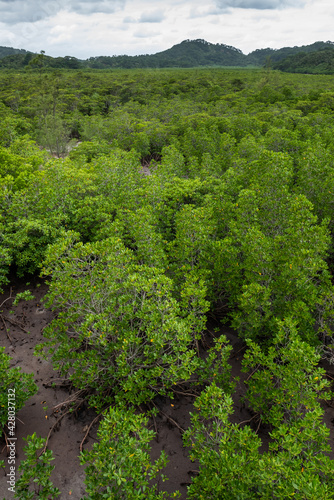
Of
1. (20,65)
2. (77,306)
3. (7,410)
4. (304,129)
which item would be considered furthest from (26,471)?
(20,65)

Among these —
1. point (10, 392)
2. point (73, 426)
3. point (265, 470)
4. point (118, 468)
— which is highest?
point (265, 470)

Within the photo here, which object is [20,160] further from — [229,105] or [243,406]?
[229,105]

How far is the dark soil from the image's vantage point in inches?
277

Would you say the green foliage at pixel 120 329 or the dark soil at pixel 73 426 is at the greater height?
the green foliage at pixel 120 329

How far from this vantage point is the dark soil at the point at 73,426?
7023 mm

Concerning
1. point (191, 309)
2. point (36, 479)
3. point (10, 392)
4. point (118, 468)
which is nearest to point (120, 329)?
point (191, 309)

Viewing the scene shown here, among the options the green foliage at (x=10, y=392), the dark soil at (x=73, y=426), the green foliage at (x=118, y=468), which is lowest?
the dark soil at (x=73, y=426)

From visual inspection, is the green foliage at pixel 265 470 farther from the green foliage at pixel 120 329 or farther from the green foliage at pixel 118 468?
the green foliage at pixel 120 329

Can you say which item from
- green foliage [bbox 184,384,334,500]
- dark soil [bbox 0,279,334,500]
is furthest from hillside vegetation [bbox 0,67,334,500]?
dark soil [bbox 0,279,334,500]

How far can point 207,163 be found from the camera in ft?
61.9

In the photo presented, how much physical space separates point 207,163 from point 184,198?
4738mm

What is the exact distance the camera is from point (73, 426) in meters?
8.09

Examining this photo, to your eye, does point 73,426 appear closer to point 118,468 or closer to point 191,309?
point 118,468

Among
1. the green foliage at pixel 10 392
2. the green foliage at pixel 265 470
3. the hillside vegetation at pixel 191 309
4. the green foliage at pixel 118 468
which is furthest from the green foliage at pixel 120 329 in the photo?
the green foliage at pixel 265 470
